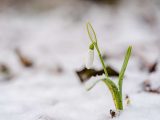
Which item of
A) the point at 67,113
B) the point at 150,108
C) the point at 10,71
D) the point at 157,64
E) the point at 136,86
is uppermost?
the point at 10,71

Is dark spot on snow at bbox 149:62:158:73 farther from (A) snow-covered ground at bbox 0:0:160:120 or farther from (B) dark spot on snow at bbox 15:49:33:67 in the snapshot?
(B) dark spot on snow at bbox 15:49:33:67

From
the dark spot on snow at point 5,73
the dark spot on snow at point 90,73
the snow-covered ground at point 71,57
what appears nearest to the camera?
the snow-covered ground at point 71,57

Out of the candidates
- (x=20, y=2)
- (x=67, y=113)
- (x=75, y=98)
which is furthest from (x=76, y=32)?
(x=67, y=113)

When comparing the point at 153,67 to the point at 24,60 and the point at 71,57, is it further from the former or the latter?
the point at 24,60

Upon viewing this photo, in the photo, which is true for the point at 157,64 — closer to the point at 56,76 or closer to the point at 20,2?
the point at 56,76

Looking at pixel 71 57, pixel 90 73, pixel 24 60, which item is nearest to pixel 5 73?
pixel 24 60

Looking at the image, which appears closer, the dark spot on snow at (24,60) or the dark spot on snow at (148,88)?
the dark spot on snow at (148,88)

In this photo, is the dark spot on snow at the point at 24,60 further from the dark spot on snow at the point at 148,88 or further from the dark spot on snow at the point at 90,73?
the dark spot on snow at the point at 148,88

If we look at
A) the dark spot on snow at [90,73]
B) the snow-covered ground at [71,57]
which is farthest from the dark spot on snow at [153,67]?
the dark spot on snow at [90,73]
